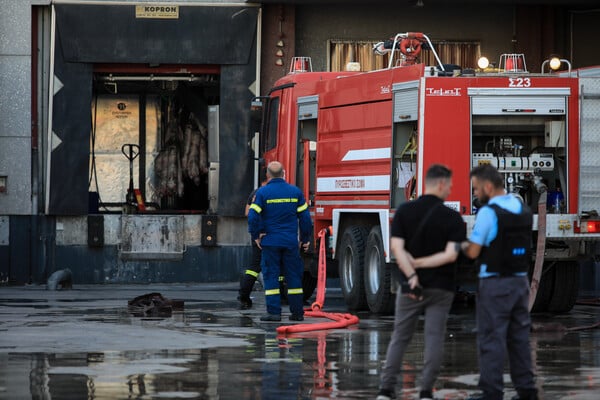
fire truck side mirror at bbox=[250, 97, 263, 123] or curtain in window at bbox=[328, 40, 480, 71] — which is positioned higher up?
curtain in window at bbox=[328, 40, 480, 71]

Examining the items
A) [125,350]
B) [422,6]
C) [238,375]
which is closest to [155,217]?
[422,6]

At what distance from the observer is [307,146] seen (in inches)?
785

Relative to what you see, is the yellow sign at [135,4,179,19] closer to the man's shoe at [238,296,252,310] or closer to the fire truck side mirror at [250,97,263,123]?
the fire truck side mirror at [250,97,263,123]

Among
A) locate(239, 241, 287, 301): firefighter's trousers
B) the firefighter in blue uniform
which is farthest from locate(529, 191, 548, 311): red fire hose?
locate(239, 241, 287, 301): firefighter's trousers

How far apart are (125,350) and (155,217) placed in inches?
493

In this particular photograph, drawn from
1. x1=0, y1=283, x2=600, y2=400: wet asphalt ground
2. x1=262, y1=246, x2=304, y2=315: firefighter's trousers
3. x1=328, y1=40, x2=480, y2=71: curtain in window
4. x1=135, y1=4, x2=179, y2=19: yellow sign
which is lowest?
x1=0, y1=283, x2=600, y2=400: wet asphalt ground

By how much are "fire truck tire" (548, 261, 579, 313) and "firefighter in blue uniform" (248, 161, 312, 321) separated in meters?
3.81

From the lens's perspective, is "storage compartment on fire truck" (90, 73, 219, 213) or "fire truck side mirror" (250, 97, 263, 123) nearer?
"fire truck side mirror" (250, 97, 263, 123)

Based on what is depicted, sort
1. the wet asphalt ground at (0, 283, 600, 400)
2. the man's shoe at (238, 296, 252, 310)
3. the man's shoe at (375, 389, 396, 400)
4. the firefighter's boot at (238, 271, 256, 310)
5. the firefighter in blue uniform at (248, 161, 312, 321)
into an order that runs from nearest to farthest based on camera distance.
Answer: the man's shoe at (375, 389, 396, 400), the wet asphalt ground at (0, 283, 600, 400), the firefighter in blue uniform at (248, 161, 312, 321), the firefighter's boot at (238, 271, 256, 310), the man's shoe at (238, 296, 252, 310)

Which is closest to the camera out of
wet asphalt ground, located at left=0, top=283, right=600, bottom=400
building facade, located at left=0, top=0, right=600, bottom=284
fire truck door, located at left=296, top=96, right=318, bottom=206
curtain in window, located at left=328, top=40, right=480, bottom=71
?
wet asphalt ground, located at left=0, top=283, right=600, bottom=400

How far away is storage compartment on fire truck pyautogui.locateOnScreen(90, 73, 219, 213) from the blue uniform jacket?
10.1 metres

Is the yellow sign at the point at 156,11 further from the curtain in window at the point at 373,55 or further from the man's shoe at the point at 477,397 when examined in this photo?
the man's shoe at the point at 477,397

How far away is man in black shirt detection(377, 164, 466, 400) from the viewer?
962 cm

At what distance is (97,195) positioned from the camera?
86.3 ft
